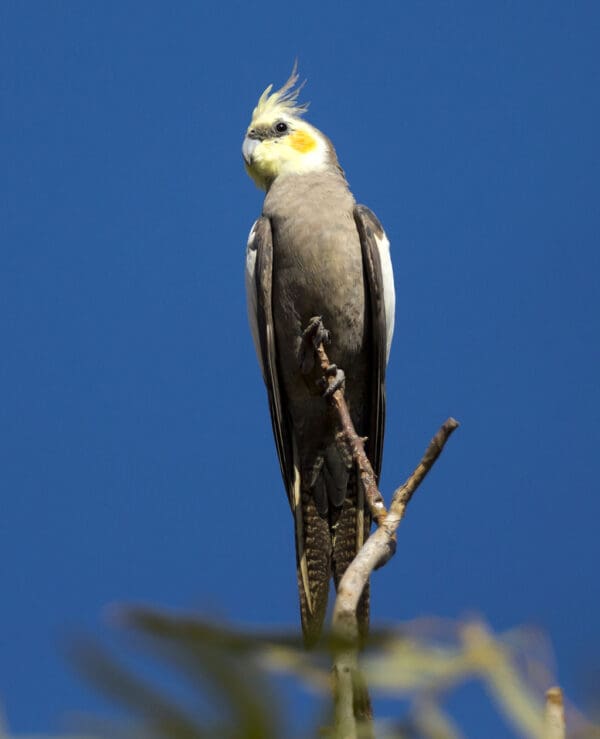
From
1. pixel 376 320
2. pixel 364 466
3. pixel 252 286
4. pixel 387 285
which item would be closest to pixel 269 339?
pixel 252 286

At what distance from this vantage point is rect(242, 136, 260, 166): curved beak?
782 centimetres


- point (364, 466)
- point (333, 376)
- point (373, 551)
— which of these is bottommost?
point (373, 551)

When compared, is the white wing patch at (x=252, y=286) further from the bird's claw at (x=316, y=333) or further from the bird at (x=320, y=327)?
the bird's claw at (x=316, y=333)

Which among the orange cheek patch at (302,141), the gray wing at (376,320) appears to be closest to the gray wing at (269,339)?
the gray wing at (376,320)

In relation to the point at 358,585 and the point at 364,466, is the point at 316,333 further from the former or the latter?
the point at 358,585

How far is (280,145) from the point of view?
773 cm

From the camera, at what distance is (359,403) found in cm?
663

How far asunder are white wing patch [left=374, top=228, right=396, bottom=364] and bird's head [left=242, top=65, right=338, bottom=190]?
1.01m

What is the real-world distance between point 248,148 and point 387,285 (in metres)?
2.09

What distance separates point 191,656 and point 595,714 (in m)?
0.30

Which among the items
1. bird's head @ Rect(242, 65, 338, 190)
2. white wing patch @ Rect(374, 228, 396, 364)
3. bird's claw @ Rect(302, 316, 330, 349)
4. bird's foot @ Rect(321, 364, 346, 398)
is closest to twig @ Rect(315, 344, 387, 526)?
bird's foot @ Rect(321, 364, 346, 398)

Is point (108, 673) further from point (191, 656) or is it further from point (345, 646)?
point (345, 646)

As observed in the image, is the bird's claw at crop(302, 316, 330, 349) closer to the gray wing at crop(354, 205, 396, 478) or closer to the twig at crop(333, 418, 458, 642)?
the gray wing at crop(354, 205, 396, 478)

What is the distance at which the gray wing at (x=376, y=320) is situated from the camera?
651 cm
